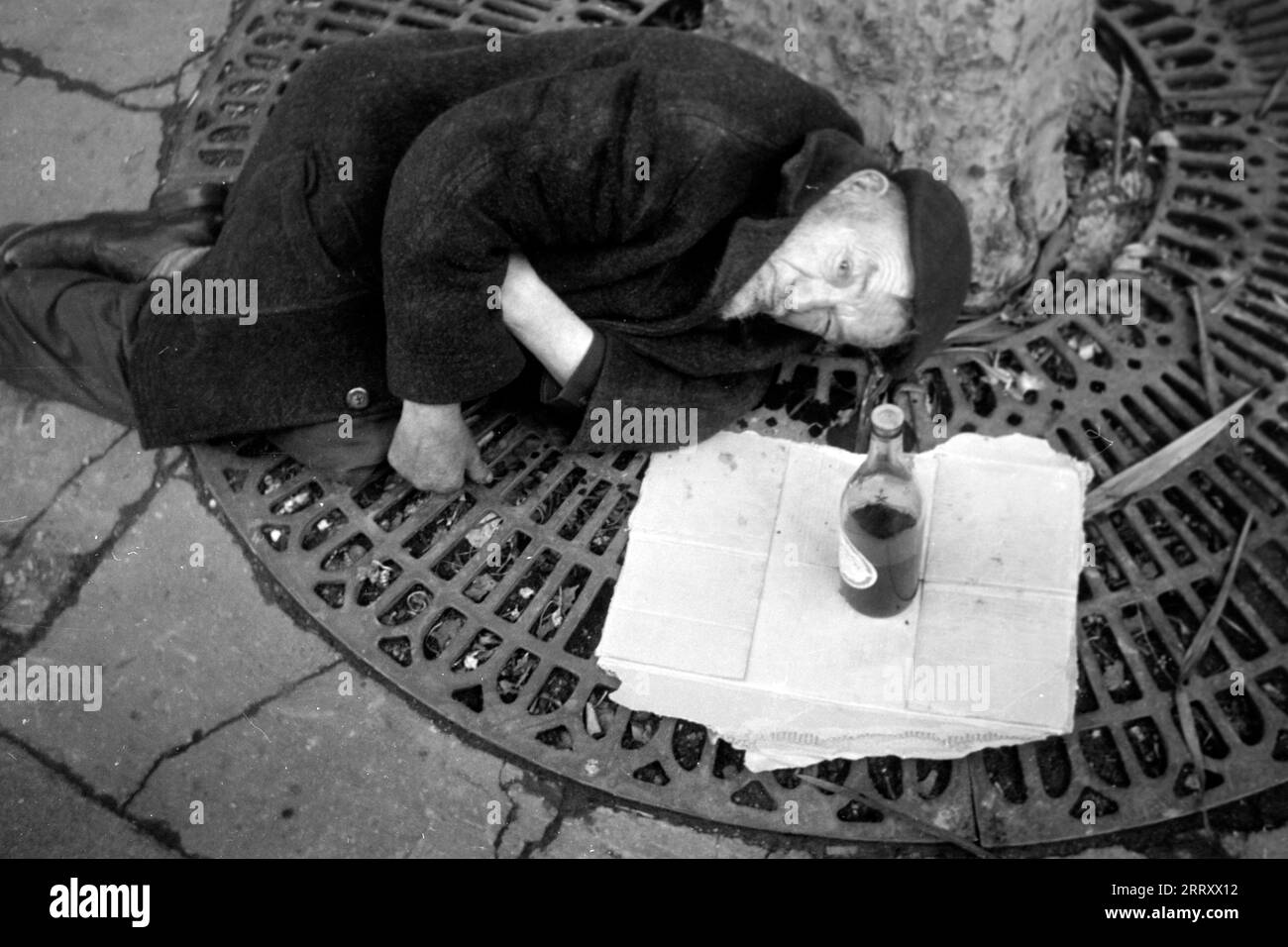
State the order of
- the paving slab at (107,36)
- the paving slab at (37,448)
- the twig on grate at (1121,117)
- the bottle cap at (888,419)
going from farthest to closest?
the paving slab at (107,36)
the twig on grate at (1121,117)
the paving slab at (37,448)
the bottle cap at (888,419)

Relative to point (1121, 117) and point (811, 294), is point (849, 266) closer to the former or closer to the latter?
point (811, 294)

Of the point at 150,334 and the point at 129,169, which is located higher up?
the point at 129,169

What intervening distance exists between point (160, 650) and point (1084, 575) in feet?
5.46

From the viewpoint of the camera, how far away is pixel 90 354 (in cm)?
248

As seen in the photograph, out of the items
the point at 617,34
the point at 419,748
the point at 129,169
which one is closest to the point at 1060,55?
the point at 617,34

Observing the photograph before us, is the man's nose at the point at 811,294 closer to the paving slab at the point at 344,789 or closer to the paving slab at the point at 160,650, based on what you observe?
the paving slab at the point at 344,789

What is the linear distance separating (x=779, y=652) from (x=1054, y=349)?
840 mm

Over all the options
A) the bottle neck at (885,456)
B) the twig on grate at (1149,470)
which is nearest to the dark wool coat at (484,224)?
the bottle neck at (885,456)

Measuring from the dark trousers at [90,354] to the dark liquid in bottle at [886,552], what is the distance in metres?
0.92

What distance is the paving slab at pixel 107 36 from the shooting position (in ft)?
9.87

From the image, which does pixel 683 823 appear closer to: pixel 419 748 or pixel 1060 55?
pixel 419 748

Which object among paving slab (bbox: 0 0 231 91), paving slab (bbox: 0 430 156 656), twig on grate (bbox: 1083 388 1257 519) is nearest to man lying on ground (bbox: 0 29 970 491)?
paving slab (bbox: 0 430 156 656)

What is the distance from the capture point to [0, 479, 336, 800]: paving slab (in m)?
2.24
